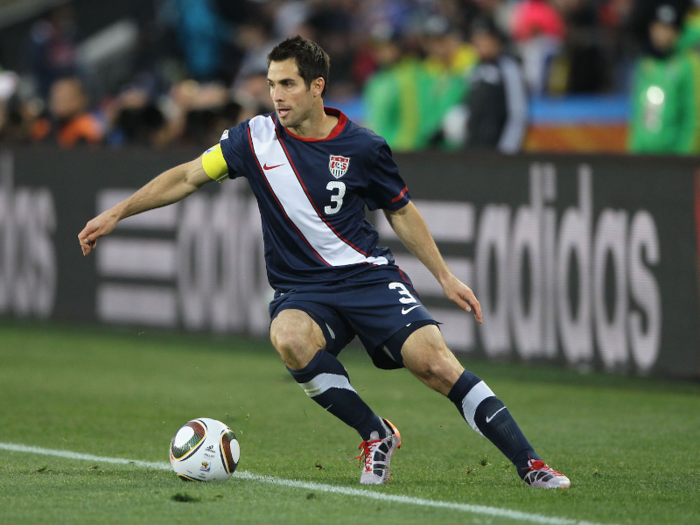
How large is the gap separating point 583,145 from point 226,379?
19.2 ft

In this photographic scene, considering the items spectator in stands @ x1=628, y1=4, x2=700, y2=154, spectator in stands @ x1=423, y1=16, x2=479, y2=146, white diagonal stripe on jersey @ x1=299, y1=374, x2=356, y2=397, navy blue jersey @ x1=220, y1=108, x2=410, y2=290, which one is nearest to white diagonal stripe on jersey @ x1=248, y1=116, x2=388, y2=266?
navy blue jersey @ x1=220, y1=108, x2=410, y2=290

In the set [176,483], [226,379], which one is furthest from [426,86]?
[176,483]

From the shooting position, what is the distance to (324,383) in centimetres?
561

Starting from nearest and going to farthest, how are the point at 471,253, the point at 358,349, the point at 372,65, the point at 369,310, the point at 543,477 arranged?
the point at 543,477, the point at 369,310, the point at 471,253, the point at 358,349, the point at 372,65

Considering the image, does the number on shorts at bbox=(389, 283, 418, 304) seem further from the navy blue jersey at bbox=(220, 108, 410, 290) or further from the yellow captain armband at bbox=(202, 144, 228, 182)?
the yellow captain armband at bbox=(202, 144, 228, 182)

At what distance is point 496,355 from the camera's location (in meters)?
9.97

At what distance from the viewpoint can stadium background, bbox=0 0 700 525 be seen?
5520 millimetres

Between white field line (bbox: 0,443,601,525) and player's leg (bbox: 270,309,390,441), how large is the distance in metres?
0.36

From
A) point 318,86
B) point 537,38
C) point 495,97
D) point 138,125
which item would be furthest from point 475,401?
point 537,38

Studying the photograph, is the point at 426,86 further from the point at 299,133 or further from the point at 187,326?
the point at 299,133

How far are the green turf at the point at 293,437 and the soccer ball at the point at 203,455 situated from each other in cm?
8

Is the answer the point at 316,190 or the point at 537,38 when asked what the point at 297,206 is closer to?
the point at 316,190

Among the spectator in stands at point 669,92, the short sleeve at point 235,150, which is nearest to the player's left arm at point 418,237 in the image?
the short sleeve at point 235,150

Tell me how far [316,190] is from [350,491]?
1.39 meters
